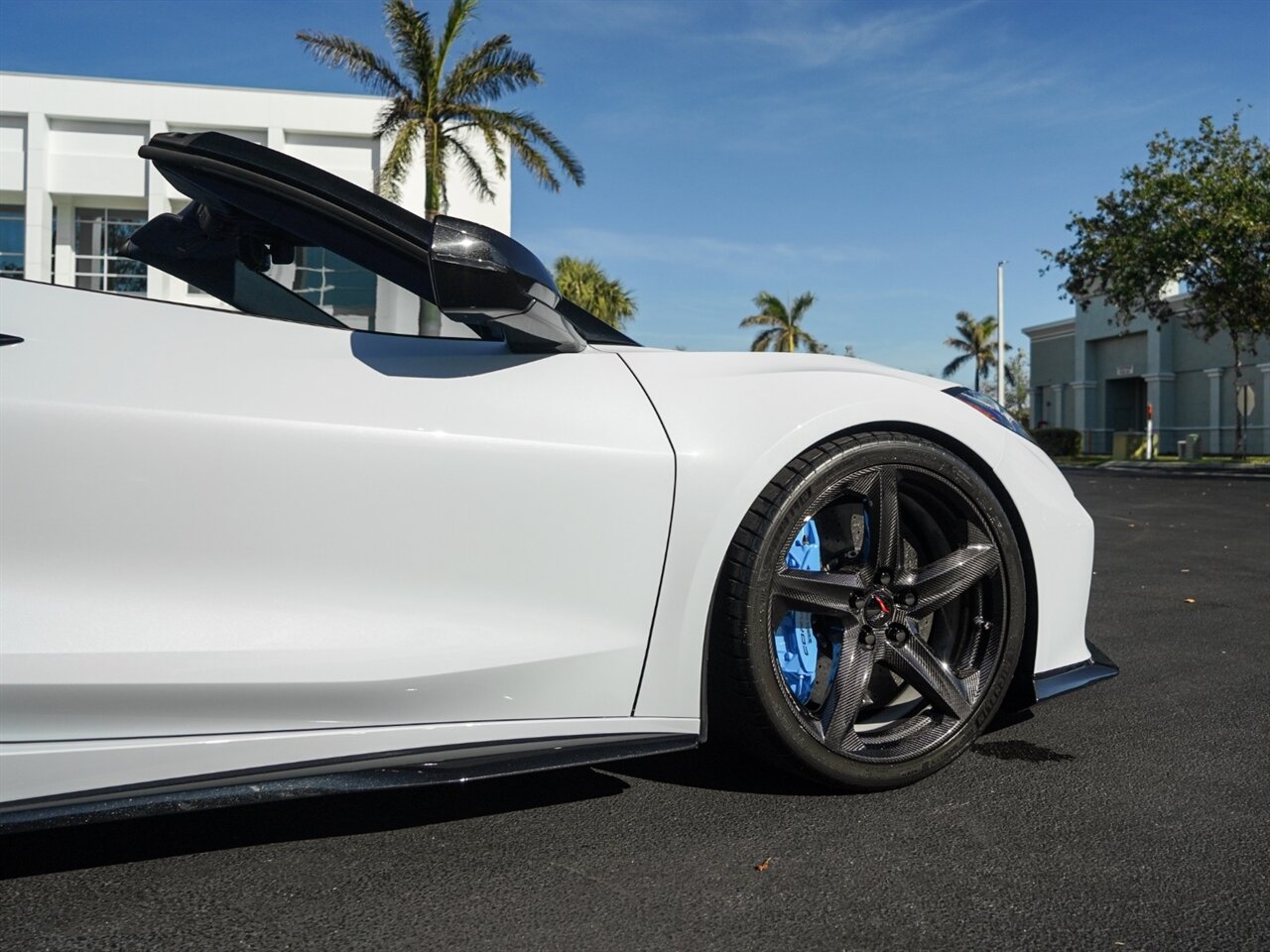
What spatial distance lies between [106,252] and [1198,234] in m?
27.1

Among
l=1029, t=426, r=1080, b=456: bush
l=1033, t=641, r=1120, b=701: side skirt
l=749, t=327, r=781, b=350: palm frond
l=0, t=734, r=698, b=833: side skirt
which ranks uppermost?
l=749, t=327, r=781, b=350: palm frond

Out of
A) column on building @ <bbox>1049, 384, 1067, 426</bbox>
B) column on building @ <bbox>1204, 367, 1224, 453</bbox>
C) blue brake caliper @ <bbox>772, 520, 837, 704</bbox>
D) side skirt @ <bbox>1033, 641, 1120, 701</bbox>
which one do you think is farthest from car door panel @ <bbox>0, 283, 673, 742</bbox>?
column on building @ <bbox>1049, 384, 1067, 426</bbox>

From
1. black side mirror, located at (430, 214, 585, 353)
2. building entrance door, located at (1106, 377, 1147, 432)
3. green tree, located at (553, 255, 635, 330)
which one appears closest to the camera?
black side mirror, located at (430, 214, 585, 353)

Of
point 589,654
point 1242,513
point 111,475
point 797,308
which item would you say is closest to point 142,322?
point 111,475

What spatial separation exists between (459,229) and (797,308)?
46.5 meters

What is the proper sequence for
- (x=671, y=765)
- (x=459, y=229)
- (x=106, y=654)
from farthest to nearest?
(x=671, y=765), (x=459, y=229), (x=106, y=654)

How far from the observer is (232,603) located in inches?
73.9

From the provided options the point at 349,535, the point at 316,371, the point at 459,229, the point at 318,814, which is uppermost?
the point at 459,229

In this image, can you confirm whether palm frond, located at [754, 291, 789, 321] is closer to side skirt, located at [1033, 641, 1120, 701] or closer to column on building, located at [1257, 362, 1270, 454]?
column on building, located at [1257, 362, 1270, 454]

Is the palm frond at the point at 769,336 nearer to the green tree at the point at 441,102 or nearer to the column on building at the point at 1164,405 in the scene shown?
the column on building at the point at 1164,405

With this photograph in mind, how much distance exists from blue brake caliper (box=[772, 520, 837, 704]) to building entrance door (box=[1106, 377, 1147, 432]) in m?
47.6

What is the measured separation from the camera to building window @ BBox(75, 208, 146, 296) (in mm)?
2254

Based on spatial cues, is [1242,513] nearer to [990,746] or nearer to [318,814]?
[990,746]

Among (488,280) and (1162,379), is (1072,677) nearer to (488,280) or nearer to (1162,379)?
(488,280)
